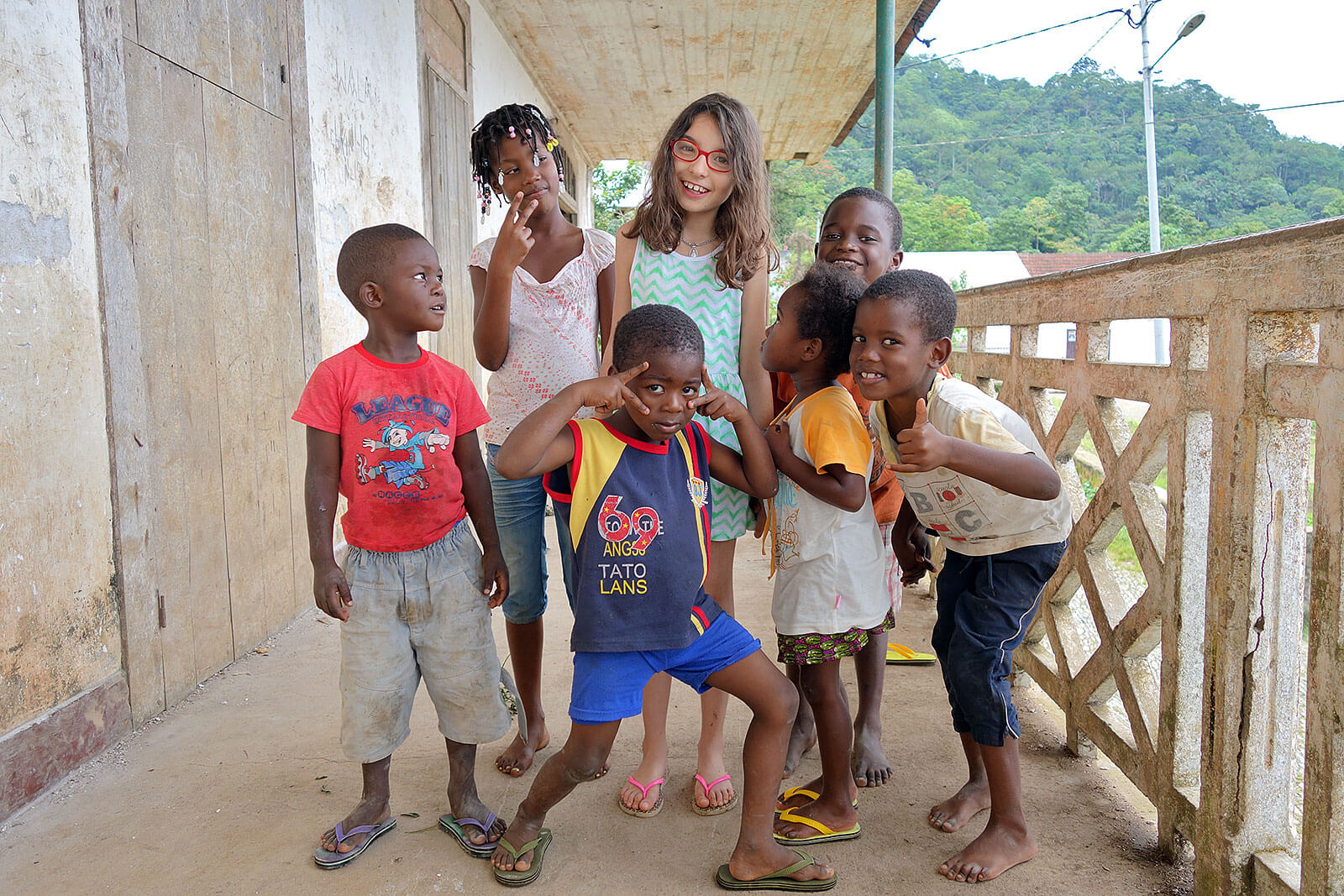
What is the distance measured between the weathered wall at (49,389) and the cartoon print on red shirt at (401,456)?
907 millimetres

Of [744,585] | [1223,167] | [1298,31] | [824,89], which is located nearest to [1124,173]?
[1223,167]

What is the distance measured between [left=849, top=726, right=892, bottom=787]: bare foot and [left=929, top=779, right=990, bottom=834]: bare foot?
189mm

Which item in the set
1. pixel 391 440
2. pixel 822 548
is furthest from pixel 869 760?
pixel 391 440

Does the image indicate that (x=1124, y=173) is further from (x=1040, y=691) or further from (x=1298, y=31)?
(x=1040, y=691)

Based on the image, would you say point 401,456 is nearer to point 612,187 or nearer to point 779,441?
point 779,441

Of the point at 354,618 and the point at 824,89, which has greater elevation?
the point at 824,89

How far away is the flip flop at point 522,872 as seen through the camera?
187 centimetres

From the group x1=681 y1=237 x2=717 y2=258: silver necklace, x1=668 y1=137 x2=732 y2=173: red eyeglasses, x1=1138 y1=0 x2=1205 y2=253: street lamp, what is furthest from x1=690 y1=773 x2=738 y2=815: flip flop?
x1=1138 y1=0 x2=1205 y2=253: street lamp

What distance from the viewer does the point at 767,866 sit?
1843 mm

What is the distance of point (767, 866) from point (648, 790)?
0.42 metres

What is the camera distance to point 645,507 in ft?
5.95

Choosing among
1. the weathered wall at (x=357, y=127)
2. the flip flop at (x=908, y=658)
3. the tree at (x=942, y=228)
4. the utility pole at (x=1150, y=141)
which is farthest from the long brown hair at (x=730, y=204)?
the tree at (x=942, y=228)

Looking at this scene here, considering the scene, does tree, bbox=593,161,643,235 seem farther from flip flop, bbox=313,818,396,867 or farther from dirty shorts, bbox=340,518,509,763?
flip flop, bbox=313,818,396,867

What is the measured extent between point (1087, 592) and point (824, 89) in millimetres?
7198
